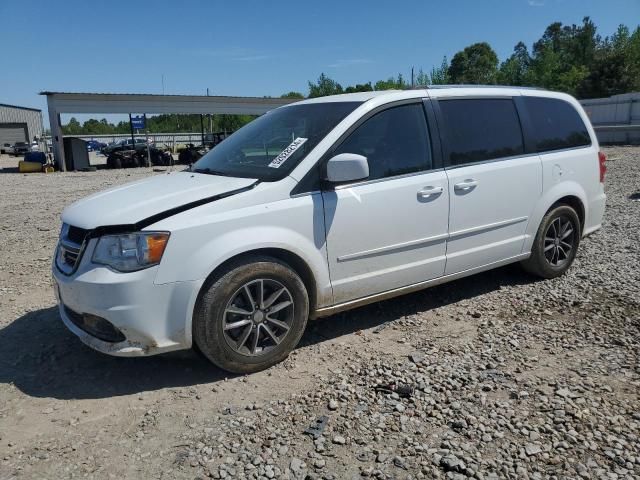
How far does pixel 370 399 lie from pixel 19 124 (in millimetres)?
69367

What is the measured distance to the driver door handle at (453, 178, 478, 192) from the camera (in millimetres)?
4209

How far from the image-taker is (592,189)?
5367mm

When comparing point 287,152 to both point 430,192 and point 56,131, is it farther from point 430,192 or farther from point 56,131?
point 56,131

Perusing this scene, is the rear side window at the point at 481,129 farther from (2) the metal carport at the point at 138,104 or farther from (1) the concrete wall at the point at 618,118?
(1) the concrete wall at the point at 618,118

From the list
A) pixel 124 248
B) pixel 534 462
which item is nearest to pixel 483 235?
pixel 534 462

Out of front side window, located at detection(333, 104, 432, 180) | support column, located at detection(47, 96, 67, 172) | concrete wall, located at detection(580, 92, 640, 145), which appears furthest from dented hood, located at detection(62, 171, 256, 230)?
concrete wall, located at detection(580, 92, 640, 145)

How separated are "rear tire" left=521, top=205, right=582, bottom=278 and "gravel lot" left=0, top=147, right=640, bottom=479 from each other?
36 cm

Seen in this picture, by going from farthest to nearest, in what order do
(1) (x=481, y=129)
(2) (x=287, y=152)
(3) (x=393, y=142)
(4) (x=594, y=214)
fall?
(4) (x=594, y=214)
(1) (x=481, y=129)
(3) (x=393, y=142)
(2) (x=287, y=152)

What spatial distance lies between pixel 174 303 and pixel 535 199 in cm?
345

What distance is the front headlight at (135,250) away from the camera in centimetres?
313

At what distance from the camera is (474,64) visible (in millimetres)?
71062

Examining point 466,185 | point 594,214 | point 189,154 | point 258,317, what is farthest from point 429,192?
point 189,154

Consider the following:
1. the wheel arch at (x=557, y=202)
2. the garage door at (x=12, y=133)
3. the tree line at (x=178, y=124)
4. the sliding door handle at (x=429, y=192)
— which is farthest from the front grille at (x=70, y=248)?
the garage door at (x=12, y=133)

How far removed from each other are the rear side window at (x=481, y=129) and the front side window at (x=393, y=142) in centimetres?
28
